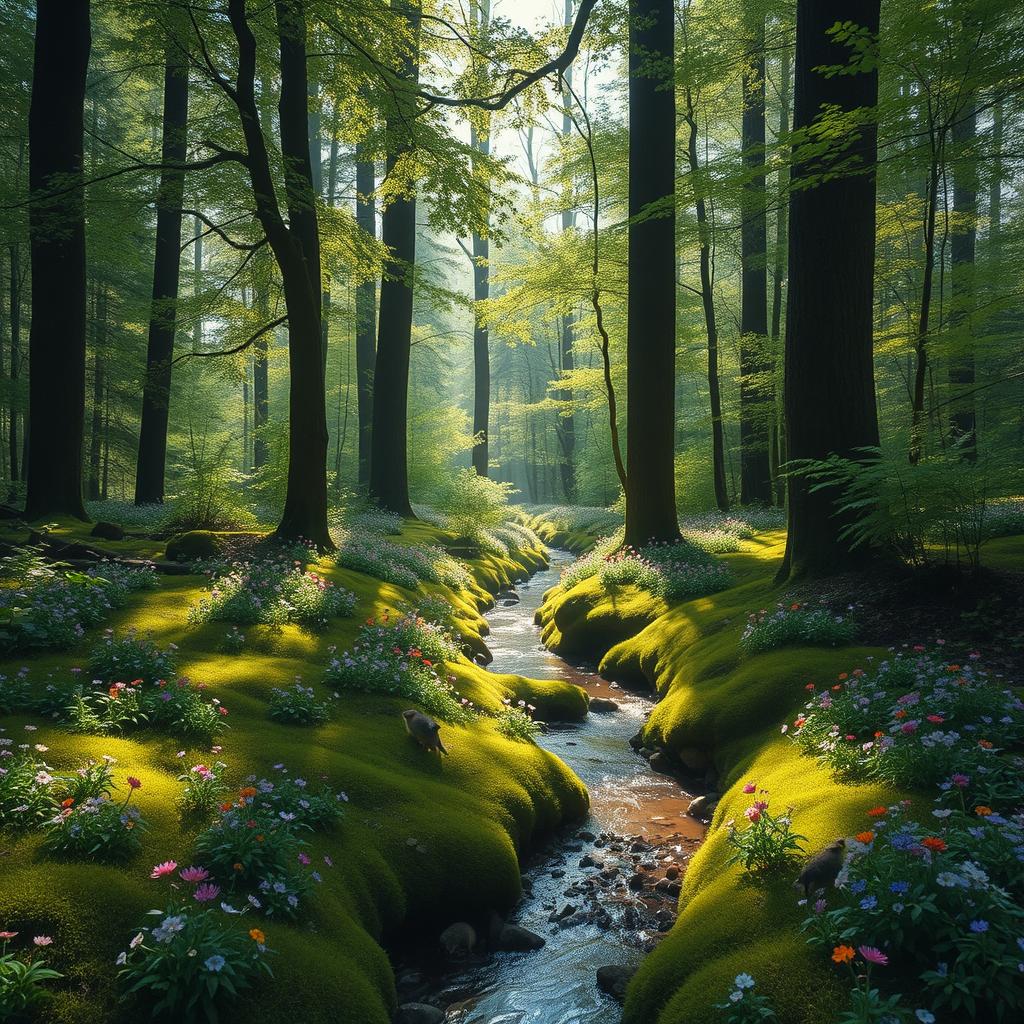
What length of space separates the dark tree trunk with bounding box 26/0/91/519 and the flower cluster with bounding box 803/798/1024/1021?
40.7 ft

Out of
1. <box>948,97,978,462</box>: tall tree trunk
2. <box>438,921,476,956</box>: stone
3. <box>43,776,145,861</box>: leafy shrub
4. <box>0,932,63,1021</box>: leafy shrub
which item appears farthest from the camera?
<box>948,97,978,462</box>: tall tree trunk

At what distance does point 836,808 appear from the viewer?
3.86 metres

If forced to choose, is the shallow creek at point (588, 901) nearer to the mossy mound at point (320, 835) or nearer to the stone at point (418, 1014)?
the stone at point (418, 1014)

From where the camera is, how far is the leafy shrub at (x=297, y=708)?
5244 millimetres

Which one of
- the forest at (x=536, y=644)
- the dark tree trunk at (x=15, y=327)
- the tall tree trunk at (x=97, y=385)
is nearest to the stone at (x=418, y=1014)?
the forest at (x=536, y=644)

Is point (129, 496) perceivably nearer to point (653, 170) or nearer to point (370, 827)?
point (653, 170)

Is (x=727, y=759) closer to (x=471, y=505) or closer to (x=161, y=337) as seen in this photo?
(x=471, y=505)

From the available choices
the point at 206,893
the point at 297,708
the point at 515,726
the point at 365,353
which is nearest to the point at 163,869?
the point at 206,893

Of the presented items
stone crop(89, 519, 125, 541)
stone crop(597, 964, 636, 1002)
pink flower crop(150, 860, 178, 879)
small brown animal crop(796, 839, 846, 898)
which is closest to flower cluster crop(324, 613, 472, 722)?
stone crop(597, 964, 636, 1002)

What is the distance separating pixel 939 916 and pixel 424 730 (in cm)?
365

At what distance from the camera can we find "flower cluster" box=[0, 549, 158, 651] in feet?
17.1

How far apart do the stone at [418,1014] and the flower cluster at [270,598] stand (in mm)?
4330

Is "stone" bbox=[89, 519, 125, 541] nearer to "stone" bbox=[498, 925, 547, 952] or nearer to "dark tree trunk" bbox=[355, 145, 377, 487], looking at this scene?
"stone" bbox=[498, 925, 547, 952]

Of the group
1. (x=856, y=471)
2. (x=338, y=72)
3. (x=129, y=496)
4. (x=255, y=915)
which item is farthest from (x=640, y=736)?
(x=129, y=496)
